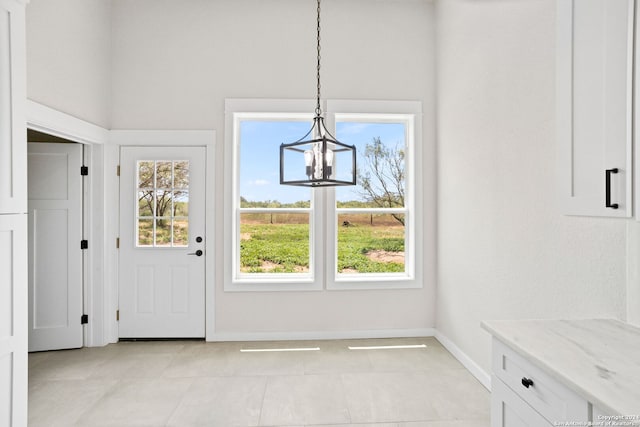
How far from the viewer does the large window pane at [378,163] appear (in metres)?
4.21

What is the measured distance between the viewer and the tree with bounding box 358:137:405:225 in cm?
422

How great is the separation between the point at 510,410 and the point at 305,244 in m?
2.91

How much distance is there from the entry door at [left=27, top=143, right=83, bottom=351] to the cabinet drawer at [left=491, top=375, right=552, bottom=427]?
3881mm

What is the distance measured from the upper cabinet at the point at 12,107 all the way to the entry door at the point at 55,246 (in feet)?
6.20

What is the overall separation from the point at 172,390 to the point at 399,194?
2921mm

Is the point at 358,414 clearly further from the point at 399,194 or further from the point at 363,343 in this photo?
the point at 399,194

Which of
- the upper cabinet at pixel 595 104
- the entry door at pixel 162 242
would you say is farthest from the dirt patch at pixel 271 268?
the upper cabinet at pixel 595 104

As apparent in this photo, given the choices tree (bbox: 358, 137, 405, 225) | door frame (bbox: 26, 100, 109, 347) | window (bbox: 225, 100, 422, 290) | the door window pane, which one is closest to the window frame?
window (bbox: 225, 100, 422, 290)

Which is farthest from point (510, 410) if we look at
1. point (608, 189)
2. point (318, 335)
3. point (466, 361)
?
point (318, 335)

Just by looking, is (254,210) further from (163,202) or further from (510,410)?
(510,410)

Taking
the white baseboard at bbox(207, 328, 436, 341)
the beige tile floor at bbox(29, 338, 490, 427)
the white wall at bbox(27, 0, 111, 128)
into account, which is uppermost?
the white wall at bbox(27, 0, 111, 128)

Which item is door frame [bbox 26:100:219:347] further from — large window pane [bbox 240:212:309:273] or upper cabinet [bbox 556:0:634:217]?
upper cabinet [bbox 556:0:634:217]

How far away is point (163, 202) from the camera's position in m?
4.04

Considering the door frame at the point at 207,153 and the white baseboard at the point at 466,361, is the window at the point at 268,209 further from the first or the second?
the white baseboard at the point at 466,361
